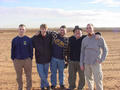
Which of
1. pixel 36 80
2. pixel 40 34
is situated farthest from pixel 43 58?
pixel 36 80

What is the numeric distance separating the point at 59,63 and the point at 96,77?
1575mm

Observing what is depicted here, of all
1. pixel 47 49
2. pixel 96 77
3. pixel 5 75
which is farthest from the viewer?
pixel 5 75

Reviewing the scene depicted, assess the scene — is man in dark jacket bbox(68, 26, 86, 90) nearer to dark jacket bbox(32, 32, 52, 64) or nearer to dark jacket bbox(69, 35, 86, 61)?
dark jacket bbox(69, 35, 86, 61)

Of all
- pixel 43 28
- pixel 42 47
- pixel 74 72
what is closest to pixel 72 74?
pixel 74 72

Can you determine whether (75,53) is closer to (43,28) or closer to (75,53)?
(75,53)

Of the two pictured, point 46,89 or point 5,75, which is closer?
point 46,89

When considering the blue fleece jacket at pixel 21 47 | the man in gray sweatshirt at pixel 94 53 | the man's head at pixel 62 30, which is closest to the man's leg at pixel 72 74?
the man in gray sweatshirt at pixel 94 53

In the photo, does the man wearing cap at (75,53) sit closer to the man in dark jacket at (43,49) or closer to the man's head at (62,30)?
the man's head at (62,30)

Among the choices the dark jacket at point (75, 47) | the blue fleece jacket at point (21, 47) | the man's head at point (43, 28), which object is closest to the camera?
the blue fleece jacket at point (21, 47)

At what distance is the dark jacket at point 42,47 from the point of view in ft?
21.0

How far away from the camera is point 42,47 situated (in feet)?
21.1

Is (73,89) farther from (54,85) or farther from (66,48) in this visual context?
(66,48)

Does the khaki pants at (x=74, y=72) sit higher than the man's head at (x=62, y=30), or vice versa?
the man's head at (x=62, y=30)

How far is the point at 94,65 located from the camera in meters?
5.62
